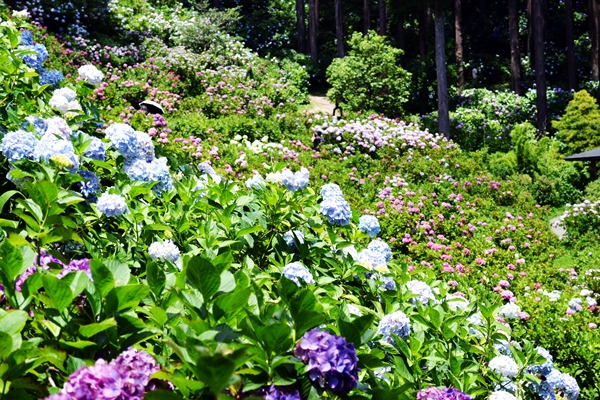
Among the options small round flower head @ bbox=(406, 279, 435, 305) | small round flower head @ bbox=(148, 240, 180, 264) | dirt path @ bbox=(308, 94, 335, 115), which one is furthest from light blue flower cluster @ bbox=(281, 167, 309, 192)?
dirt path @ bbox=(308, 94, 335, 115)

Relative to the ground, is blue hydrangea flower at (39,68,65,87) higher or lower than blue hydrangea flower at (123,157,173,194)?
higher

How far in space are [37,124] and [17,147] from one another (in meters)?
0.43

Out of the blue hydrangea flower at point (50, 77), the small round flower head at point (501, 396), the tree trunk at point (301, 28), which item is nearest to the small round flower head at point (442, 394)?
the small round flower head at point (501, 396)

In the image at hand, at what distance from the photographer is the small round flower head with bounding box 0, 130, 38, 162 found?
2.03 m

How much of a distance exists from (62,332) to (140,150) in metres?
1.55

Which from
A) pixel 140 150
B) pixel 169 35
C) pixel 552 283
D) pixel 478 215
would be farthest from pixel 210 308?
pixel 169 35

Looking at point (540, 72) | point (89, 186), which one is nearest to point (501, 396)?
point (89, 186)

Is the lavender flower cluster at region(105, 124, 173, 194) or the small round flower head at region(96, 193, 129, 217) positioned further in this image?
the lavender flower cluster at region(105, 124, 173, 194)

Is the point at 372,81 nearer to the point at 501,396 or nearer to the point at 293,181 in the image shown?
the point at 293,181

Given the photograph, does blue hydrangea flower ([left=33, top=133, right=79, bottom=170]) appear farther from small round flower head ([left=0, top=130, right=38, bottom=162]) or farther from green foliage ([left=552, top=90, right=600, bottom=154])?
green foliage ([left=552, top=90, right=600, bottom=154])

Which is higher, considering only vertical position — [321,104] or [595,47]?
[595,47]

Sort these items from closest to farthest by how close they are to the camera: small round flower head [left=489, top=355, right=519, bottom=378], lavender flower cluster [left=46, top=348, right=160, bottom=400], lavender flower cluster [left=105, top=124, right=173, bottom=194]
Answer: lavender flower cluster [left=46, top=348, right=160, bottom=400] < small round flower head [left=489, top=355, right=519, bottom=378] < lavender flower cluster [left=105, top=124, right=173, bottom=194]

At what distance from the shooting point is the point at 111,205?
6.47ft

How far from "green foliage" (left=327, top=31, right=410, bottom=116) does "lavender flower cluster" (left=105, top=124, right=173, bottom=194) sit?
43.7 feet
